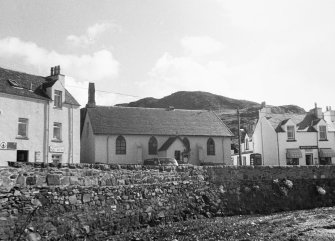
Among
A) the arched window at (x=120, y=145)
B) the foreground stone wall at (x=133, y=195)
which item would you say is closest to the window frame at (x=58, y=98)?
the arched window at (x=120, y=145)

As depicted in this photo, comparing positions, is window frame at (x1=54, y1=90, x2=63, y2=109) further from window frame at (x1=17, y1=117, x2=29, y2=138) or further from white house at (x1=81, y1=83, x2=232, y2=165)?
white house at (x1=81, y1=83, x2=232, y2=165)

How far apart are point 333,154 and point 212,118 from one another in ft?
54.1

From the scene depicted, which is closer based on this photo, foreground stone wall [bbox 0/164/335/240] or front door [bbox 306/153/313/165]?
foreground stone wall [bbox 0/164/335/240]

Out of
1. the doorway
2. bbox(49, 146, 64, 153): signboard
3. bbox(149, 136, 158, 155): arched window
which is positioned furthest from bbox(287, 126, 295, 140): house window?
the doorway

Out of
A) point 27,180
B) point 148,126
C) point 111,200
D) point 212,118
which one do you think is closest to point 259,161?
point 212,118

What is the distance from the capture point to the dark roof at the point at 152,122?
44875 millimetres

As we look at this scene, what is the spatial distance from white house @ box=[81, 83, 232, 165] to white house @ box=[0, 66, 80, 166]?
286 inches

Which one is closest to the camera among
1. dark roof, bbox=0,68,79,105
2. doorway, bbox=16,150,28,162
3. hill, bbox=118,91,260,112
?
doorway, bbox=16,150,28,162

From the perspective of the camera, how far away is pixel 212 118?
172ft

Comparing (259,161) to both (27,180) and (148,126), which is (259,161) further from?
(27,180)

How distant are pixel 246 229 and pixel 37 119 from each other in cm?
2278

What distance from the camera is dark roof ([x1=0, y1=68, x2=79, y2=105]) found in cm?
3191

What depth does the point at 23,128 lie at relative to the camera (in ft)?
105

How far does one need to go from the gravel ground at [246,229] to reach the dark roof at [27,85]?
20649 millimetres
